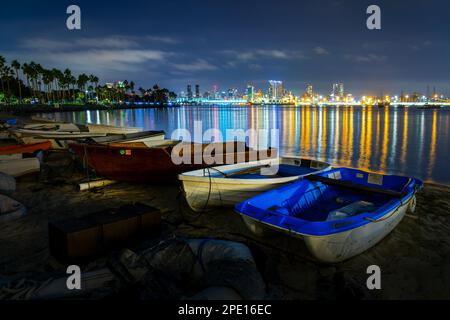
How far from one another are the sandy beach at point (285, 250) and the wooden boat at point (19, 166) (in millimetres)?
2482

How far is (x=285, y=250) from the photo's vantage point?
20.5 feet

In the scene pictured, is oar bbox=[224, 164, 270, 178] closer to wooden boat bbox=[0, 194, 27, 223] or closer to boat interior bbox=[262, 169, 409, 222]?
boat interior bbox=[262, 169, 409, 222]

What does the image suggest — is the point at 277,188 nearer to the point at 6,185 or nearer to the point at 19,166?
the point at 6,185

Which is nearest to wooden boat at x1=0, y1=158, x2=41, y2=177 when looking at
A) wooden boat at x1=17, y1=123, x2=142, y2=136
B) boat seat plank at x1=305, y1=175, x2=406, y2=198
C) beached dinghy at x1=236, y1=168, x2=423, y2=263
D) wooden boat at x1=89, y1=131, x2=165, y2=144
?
wooden boat at x1=89, y1=131, x2=165, y2=144

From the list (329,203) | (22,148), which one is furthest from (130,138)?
(329,203)

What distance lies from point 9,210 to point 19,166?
512 cm

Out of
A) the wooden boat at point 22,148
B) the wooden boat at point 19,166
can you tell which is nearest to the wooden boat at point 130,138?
the wooden boat at point 19,166

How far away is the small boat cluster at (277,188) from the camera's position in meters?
5.49

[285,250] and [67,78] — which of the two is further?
[67,78]

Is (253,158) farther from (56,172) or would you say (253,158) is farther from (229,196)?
(56,172)

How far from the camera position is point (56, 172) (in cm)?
1315

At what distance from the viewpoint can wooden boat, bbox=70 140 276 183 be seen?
10516 mm
